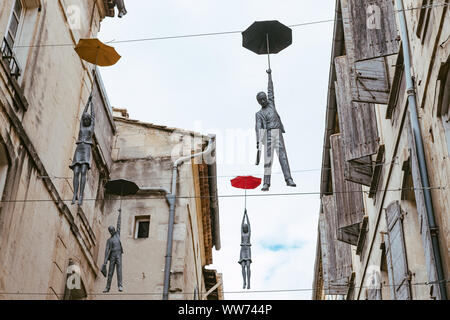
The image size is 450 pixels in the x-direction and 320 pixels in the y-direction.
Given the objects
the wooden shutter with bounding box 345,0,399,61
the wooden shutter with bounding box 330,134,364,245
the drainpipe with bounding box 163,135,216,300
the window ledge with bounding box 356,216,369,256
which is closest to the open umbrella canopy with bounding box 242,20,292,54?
the wooden shutter with bounding box 345,0,399,61

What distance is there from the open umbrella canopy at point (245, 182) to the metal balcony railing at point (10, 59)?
4.23 metres

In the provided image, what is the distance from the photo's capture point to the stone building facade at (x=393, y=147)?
27.7ft

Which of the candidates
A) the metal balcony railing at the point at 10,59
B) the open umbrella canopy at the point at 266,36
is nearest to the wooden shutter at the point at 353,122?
the open umbrella canopy at the point at 266,36

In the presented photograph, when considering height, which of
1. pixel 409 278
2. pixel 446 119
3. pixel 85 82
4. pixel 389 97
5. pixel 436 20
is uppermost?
pixel 85 82

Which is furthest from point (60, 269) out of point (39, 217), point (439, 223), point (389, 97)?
point (439, 223)

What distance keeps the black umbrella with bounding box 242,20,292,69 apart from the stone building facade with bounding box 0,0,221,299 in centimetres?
386

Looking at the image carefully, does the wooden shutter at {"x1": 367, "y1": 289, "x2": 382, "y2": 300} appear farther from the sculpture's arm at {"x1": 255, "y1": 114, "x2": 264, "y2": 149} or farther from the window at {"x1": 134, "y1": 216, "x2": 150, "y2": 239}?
the window at {"x1": 134, "y1": 216, "x2": 150, "y2": 239}

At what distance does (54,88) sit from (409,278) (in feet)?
26.0

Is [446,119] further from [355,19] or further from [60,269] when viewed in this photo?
[60,269]

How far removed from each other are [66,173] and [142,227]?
143 inches

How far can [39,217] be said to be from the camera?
1314cm

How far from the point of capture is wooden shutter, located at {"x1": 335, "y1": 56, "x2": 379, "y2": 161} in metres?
12.8

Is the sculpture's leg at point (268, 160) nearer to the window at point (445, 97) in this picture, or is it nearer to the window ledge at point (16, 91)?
the window at point (445, 97)

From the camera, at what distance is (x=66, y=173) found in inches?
576
